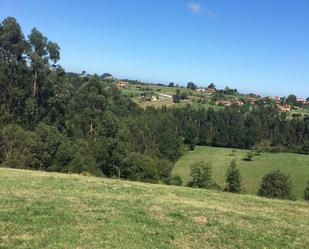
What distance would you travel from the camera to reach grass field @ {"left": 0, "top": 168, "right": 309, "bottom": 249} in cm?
1059

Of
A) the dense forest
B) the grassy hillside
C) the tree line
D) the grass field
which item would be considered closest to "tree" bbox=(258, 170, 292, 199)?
the tree line

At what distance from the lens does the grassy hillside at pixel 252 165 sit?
95.1 meters

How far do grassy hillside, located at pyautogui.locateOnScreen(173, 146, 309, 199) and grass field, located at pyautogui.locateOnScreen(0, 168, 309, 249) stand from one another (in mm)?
70959

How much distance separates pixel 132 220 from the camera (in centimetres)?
1282

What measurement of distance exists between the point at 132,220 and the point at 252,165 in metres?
102

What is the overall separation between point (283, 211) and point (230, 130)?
131 m

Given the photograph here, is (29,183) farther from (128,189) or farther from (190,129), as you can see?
(190,129)

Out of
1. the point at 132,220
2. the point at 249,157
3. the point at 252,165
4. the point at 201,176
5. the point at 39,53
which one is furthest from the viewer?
the point at 249,157

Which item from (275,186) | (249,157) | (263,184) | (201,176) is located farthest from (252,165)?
(201,176)

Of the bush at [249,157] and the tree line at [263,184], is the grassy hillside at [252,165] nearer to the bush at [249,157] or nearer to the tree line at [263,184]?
the bush at [249,157]

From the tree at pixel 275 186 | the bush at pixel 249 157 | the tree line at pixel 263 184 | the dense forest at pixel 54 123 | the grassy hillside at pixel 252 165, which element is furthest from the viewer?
the bush at pixel 249 157

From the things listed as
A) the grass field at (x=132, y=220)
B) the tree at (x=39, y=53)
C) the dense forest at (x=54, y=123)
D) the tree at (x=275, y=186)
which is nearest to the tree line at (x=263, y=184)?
the tree at (x=275, y=186)

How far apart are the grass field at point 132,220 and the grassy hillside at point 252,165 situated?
71.0 meters

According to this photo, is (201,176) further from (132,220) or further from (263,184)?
(132,220)
